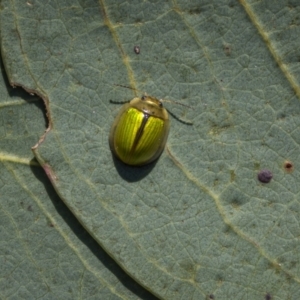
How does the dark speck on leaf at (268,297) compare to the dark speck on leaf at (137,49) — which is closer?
the dark speck on leaf at (137,49)

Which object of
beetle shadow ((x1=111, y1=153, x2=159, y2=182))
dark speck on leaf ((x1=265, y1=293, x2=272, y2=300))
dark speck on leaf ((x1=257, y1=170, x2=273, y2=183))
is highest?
dark speck on leaf ((x1=257, y1=170, x2=273, y2=183))

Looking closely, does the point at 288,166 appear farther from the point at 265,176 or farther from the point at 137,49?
the point at 137,49

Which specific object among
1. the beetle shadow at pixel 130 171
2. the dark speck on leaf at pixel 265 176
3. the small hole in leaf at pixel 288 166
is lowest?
the beetle shadow at pixel 130 171

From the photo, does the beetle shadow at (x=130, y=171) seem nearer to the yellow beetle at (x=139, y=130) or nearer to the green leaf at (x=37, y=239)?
the yellow beetle at (x=139, y=130)

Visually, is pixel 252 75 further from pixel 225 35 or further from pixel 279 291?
pixel 279 291

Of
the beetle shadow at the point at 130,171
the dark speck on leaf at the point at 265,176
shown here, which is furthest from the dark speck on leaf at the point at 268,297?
the beetle shadow at the point at 130,171

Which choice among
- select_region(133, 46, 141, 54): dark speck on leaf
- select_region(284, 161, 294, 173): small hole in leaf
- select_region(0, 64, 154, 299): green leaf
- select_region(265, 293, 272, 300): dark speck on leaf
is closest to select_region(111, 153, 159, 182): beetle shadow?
select_region(0, 64, 154, 299): green leaf

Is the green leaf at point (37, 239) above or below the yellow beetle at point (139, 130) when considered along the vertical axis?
below

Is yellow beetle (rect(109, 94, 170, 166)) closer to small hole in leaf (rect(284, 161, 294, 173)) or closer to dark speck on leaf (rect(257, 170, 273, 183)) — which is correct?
dark speck on leaf (rect(257, 170, 273, 183))

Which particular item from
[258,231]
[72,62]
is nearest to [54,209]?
[72,62]
